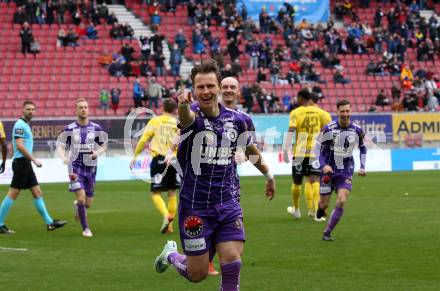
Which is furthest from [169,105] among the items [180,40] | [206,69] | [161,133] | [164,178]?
[180,40]

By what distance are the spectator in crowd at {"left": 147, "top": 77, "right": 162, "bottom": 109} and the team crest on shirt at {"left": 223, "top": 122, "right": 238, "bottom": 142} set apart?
98.2 feet

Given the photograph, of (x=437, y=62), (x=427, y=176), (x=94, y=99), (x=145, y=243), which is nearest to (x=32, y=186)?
(x=145, y=243)

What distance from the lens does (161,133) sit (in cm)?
1609

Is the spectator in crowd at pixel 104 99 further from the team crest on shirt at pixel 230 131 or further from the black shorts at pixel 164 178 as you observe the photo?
the team crest on shirt at pixel 230 131

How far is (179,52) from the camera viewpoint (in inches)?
1654

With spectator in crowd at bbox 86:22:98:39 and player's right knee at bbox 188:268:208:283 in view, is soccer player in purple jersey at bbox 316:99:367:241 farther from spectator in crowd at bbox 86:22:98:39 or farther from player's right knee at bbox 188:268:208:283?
spectator in crowd at bbox 86:22:98:39

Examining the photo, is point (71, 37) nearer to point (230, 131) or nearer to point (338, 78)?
point (338, 78)

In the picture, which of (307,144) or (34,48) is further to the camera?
(34,48)

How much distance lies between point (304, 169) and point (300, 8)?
1240 inches

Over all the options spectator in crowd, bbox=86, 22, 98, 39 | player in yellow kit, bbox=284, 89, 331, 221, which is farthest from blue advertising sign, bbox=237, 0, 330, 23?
player in yellow kit, bbox=284, 89, 331, 221

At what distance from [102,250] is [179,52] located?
2918cm

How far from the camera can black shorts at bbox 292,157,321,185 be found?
18359 mm

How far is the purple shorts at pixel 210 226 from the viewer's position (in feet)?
27.3

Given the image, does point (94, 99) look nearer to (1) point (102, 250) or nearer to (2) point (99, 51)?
(2) point (99, 51)
